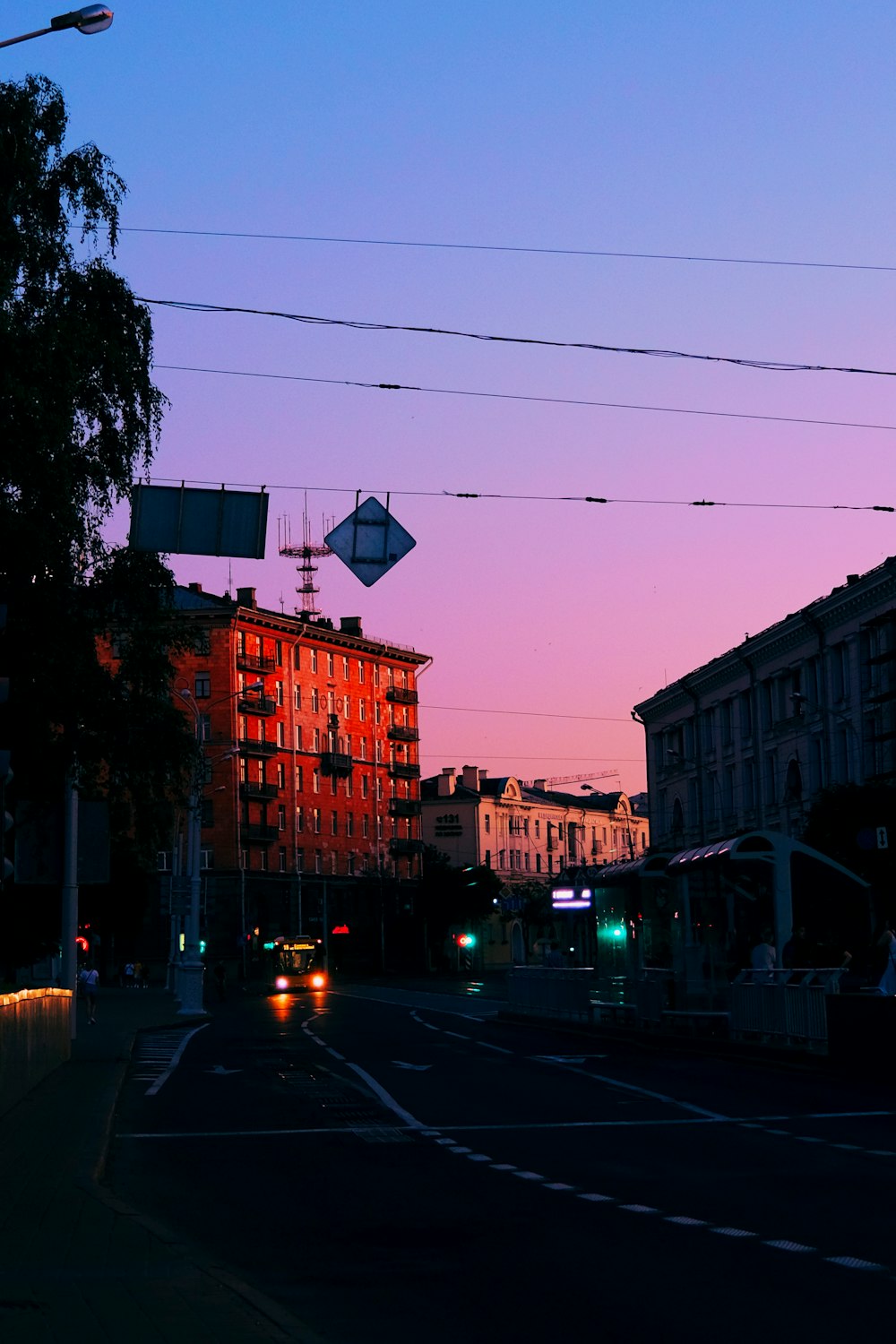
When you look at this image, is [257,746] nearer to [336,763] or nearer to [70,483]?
[336,763]

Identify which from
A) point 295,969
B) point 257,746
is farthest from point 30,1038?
point 257,746

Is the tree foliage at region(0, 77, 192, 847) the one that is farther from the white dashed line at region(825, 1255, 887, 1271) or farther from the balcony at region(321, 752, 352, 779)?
the balcony at region(321, 752, 352, 779)

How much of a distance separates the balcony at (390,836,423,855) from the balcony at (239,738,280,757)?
52.1 ft

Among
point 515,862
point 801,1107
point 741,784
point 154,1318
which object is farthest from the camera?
point 515,862

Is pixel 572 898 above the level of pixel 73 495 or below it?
below

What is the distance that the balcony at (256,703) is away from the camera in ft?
380

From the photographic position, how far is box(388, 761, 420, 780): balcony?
133m

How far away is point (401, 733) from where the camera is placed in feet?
440

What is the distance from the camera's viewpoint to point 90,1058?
31.8 meters

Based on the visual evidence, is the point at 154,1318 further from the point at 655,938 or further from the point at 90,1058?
the point at 655,938

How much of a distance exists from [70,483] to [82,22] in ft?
25.8

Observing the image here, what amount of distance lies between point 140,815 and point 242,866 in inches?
3331

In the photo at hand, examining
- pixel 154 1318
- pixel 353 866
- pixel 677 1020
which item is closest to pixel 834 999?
pixel 677 1020

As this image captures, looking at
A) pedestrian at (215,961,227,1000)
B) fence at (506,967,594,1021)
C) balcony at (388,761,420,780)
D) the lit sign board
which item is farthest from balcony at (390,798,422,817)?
fence at (506,967,594,1021)
